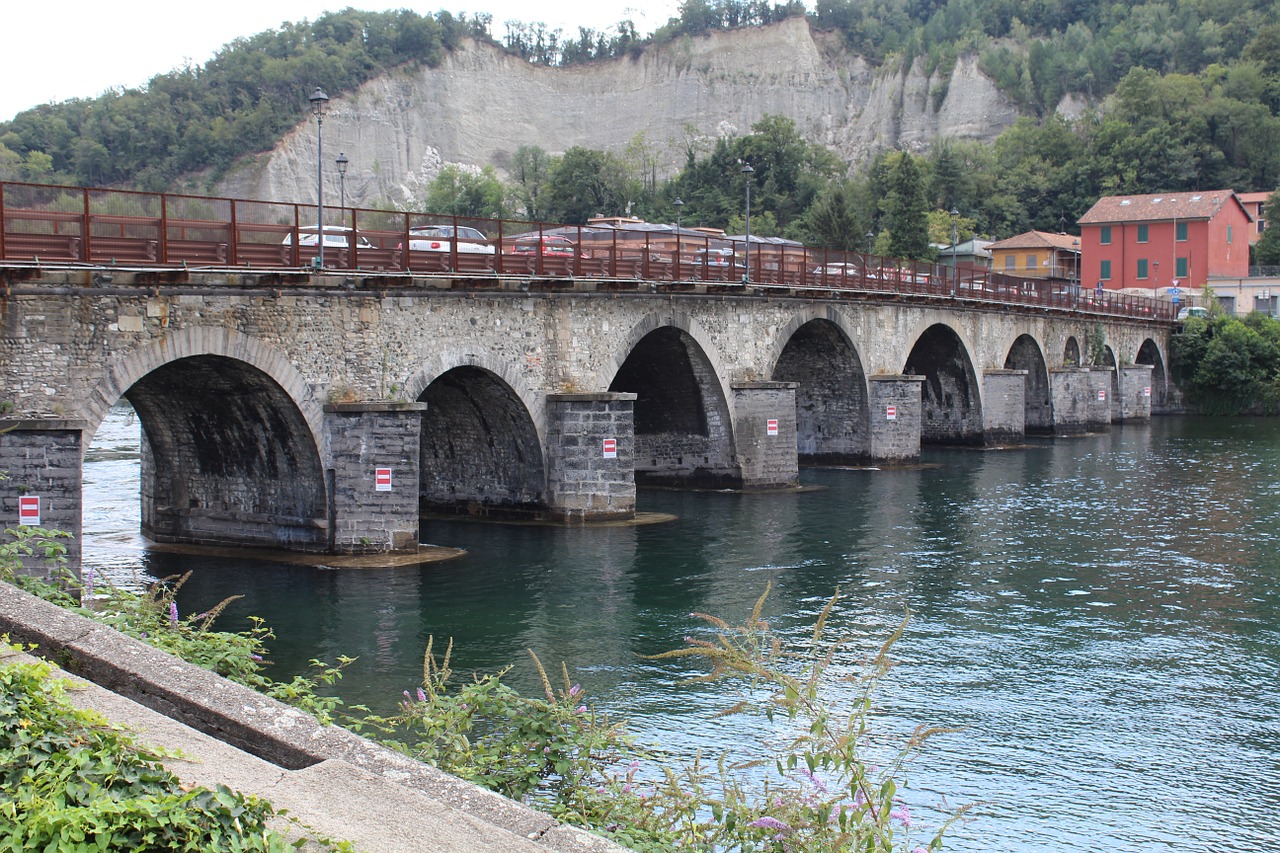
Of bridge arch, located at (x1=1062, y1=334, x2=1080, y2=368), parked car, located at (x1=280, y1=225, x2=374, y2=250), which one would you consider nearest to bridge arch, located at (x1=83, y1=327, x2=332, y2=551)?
parked car, located at (x1=280, y1=225, x2=374, y2=250)

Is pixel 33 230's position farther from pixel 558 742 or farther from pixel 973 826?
pixel 973 826

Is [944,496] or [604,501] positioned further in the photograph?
[944,496]

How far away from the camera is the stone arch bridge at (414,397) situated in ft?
67.4

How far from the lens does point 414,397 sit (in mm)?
26297

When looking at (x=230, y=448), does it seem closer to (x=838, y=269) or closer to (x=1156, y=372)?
(x=838, y=269)

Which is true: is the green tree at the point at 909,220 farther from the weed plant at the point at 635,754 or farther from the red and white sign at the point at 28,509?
the weed plant at the point at 635,754

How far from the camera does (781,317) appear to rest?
1535 inches

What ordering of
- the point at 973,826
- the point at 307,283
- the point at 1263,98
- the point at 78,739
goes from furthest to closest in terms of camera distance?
the point at 1263,98 → the point at 307,283 → the point at 973,826 → the point at 78,739

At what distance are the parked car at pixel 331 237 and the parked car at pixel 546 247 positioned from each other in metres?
4.44

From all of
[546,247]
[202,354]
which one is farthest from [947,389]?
[202,354]

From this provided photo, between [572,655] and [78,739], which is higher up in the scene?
[78,739]

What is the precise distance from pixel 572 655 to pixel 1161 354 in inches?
2597

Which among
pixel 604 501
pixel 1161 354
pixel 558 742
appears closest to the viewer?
pixel 558 742

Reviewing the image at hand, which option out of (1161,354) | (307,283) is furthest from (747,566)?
(1161,354)
